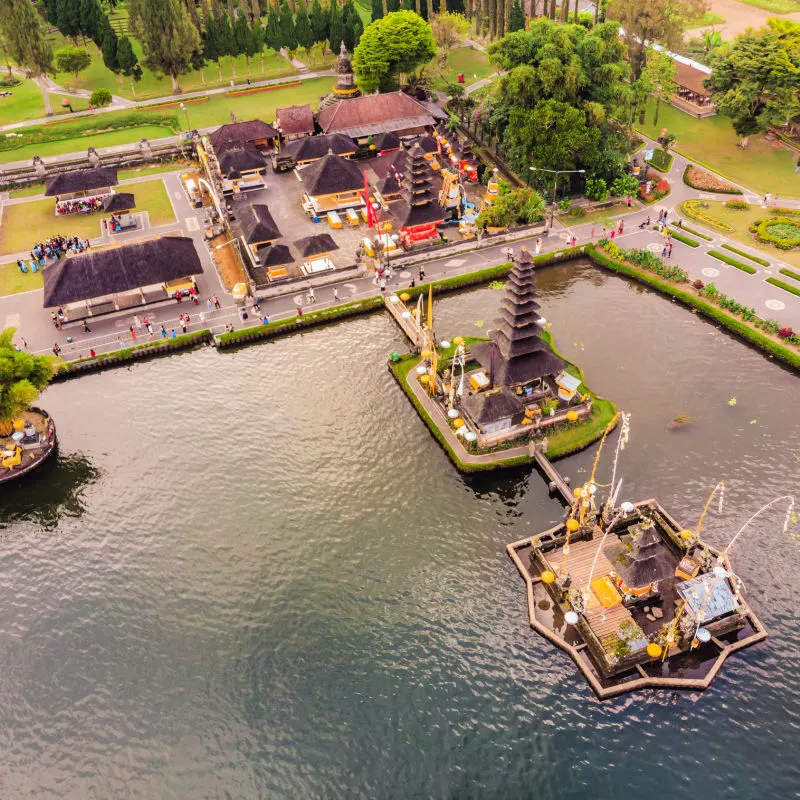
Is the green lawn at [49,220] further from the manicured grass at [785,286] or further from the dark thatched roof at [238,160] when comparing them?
the manicured grass at [785,286]

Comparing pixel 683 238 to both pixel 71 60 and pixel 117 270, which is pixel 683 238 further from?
pixel 71 60

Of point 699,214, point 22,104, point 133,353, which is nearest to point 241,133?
point 133,353

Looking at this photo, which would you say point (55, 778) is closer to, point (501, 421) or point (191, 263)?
point (501, 421)

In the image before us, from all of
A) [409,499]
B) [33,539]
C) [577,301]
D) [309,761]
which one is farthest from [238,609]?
[577,301]

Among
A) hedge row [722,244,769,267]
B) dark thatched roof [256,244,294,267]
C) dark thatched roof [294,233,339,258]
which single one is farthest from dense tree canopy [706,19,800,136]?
dark thatched roof [256,244,294,267]

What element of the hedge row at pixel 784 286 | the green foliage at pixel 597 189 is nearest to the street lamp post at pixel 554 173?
the green foliage at pixel 597 189

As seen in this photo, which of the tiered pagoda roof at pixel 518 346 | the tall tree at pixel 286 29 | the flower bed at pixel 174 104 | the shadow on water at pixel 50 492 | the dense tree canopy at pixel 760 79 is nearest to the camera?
the shadow on water at pixel 50 492
